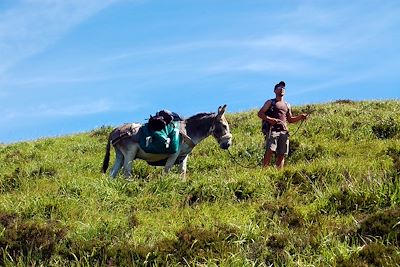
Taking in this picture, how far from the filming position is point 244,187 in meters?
12.3

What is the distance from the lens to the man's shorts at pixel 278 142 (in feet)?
53.0

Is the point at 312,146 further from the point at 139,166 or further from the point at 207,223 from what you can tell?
the point at 207,223

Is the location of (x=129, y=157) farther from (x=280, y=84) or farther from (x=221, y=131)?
(x=280, y=84)

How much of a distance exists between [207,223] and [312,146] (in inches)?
358

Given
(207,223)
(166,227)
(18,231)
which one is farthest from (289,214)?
(18,231)

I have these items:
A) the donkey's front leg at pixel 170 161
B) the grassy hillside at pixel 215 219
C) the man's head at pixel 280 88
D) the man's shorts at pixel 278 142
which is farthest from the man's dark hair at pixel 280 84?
the donkey's front leg at pixel 170 161

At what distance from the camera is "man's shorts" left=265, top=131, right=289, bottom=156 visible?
16156mm

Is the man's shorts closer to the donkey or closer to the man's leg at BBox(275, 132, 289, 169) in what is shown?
the man's leg at BBox(275, 132, 289, 169)

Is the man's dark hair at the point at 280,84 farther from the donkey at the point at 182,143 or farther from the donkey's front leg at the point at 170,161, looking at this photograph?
the donkey's front leg at the point at 170,161

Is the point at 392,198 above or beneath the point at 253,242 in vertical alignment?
above

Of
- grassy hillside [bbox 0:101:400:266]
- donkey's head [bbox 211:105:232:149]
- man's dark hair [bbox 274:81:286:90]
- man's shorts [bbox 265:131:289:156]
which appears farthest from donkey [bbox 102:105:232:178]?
grassy hillside [bbox 0:101:400:266]

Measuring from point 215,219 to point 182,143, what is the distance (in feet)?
18.1

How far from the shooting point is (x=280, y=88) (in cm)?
1597

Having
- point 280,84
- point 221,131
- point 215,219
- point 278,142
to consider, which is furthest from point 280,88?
point 215,219
